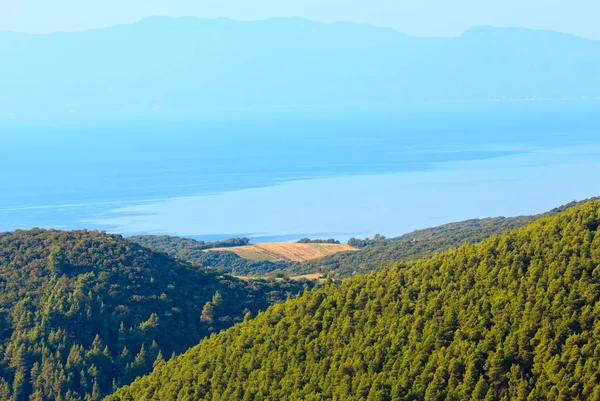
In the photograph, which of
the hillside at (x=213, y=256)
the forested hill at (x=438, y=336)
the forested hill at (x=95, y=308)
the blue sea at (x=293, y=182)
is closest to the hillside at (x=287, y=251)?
the hillside at (x=213, y=256)

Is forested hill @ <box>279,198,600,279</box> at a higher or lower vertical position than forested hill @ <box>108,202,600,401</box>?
higher

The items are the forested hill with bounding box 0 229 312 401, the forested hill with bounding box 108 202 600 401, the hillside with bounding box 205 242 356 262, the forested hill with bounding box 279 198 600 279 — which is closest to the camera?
the forested hill with bounding box 108 202 600 401

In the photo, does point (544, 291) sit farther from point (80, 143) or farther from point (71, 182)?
point (80, 143)

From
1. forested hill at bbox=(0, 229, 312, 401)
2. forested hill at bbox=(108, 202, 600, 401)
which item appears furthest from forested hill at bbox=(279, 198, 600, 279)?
forested hill at bbox=(108, 202, 600, 401)

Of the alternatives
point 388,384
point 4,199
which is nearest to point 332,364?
point 388,384

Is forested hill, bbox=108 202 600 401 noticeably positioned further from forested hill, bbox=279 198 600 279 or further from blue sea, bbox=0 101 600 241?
blue sea, bbox=0 101 600 241

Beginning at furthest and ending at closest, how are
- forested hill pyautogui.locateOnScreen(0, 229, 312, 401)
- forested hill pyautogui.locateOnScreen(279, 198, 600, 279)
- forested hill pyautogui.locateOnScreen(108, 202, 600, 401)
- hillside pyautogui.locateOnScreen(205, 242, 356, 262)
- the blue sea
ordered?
1. the blue sea
2. hillside pyautogui.locateOnScreen(205, 242, 356, 262)
3. forested hill pyautogui.locateOnScreen(279, 198, 600, 279)
4. forested hill pyautogui.locateOnScreen(0, 229, 312, 401)
5. forested hill pyautogui.locateOnScreen(108, 202, 600, 401)
